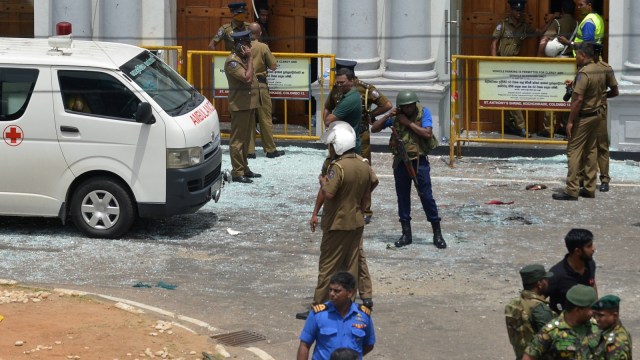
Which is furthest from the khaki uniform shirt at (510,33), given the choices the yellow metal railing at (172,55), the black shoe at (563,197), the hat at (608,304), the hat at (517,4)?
the hat at (608,304)

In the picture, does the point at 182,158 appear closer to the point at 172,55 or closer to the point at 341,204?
the point at 341,204

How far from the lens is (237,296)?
1226cm

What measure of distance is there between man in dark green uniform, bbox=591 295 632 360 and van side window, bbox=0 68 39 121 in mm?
7412

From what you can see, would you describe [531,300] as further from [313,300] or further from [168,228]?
[168,228]

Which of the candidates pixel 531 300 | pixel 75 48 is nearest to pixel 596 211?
pixel 75 48

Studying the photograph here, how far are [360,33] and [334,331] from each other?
1093cm

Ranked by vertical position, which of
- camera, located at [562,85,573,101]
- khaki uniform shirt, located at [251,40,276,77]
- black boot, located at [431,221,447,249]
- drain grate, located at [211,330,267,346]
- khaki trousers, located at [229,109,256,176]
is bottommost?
drain grate, located at [211,330,267,346]

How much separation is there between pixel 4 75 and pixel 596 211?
650cm

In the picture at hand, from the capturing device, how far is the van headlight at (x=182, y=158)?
13820mm

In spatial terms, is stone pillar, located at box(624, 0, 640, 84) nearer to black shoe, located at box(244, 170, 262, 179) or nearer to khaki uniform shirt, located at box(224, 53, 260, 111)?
khaki uniform shirt, located at box(224, 53, 260, 111)

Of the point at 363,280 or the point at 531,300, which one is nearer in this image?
the point at 531,300

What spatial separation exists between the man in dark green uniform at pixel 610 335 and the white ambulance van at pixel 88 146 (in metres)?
6.51

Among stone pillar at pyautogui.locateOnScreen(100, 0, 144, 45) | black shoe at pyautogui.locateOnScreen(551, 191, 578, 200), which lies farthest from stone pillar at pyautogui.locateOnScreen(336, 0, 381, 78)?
black shoe at pyautogui.locateOnScreen(551, 191, 578, 200)

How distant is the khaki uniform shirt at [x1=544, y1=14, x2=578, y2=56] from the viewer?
18688 mm
